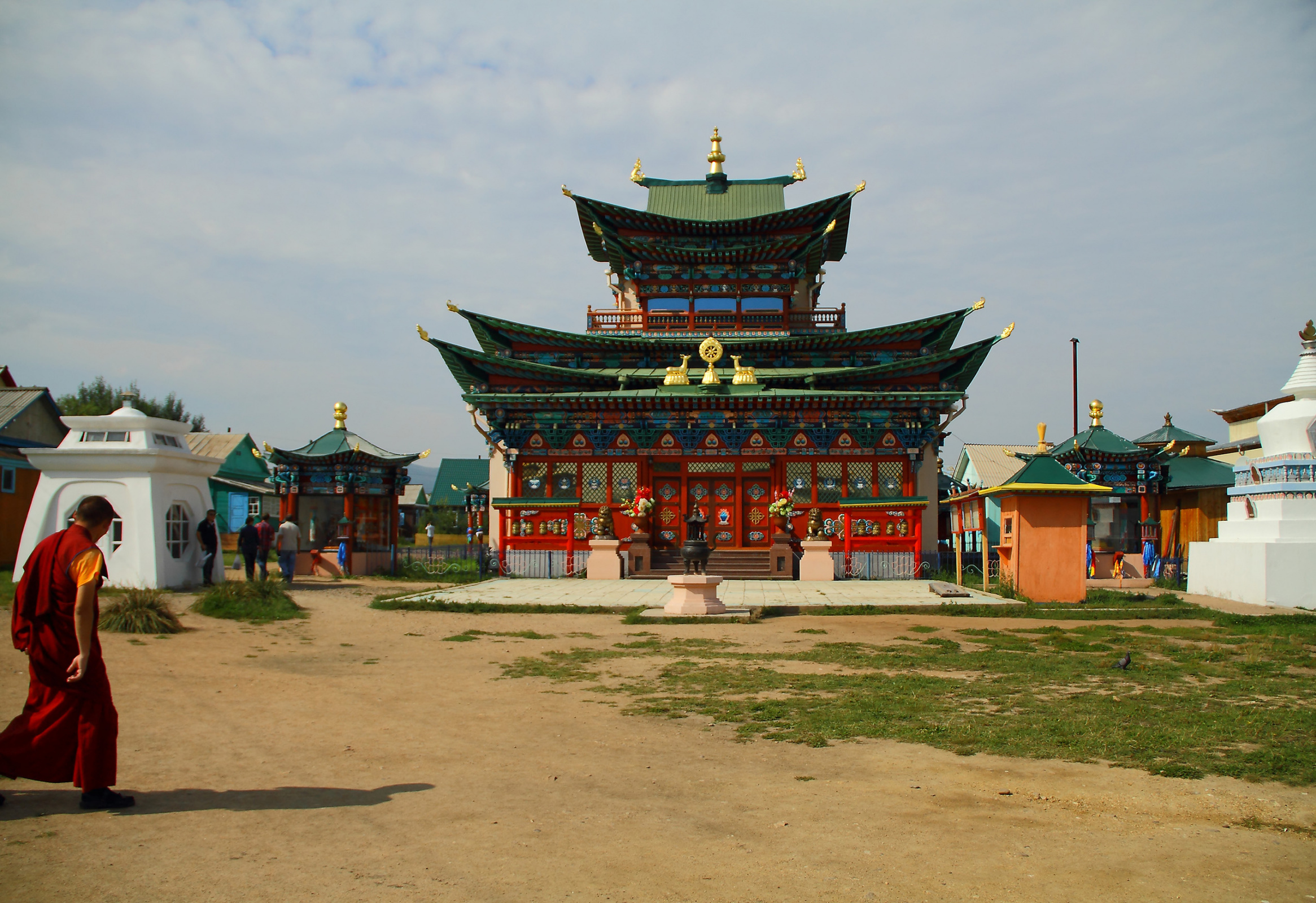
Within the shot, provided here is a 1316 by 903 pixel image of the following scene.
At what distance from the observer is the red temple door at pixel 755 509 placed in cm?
2675

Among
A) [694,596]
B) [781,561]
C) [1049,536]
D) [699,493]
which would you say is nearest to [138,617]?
[694,596]

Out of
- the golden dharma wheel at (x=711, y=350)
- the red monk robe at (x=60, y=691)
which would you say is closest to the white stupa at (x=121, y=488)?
the red monk robe at (x=60, y=691)

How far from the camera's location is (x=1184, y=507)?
2697cm

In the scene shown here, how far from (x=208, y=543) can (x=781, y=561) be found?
47.0 ft

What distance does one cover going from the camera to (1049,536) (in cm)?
1827

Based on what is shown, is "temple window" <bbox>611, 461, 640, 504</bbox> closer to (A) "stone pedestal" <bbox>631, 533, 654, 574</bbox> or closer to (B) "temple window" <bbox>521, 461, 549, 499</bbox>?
(B) "temple window" <bbox>521, 461, 549, 499</bbox>

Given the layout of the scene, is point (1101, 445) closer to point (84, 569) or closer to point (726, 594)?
point (726, 594)

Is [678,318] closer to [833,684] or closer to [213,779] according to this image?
[833,684]

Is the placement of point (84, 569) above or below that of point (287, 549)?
above

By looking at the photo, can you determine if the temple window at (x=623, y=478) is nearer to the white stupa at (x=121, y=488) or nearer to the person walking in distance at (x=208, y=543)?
the person walking in distance at (x=208, y=543)

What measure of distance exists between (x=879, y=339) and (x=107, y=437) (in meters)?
22.5

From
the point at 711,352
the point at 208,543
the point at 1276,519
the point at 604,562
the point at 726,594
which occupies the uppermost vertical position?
the point at 711,352

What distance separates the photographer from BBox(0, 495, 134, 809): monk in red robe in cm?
520

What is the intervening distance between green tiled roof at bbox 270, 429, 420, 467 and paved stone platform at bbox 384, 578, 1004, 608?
5293mm
